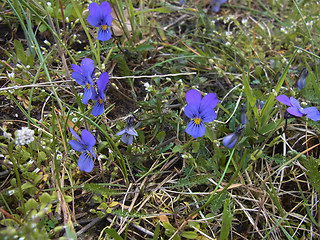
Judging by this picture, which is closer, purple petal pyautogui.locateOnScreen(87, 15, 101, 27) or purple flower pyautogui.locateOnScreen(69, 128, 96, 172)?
purple flower pyautogui.locateOnScreen(69, 128, 96, 172)

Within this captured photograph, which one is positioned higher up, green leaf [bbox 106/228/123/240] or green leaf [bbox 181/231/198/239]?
green leaf [bbox 106/228/123/240]

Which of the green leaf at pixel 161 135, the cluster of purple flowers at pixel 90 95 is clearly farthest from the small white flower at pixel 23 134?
the green leaf at pixel 161 135

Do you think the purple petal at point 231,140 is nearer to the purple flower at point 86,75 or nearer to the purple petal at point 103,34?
the purple flower at point 86,75

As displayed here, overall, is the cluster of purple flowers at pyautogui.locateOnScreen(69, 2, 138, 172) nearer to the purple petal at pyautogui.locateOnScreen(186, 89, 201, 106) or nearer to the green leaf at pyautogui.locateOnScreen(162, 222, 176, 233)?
the purple petal at pyautogui.locateOnScreen(186, 89, 201, 106)

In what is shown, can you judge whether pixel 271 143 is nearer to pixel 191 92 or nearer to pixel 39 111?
pixel 191 92

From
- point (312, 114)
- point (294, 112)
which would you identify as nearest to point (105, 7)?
point (294, 112)

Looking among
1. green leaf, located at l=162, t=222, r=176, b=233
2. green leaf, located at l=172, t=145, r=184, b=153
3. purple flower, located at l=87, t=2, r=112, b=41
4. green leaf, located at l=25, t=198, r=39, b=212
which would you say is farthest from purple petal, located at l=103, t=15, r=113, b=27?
green leaf, located at l=162, t=222, r=176, b=233
